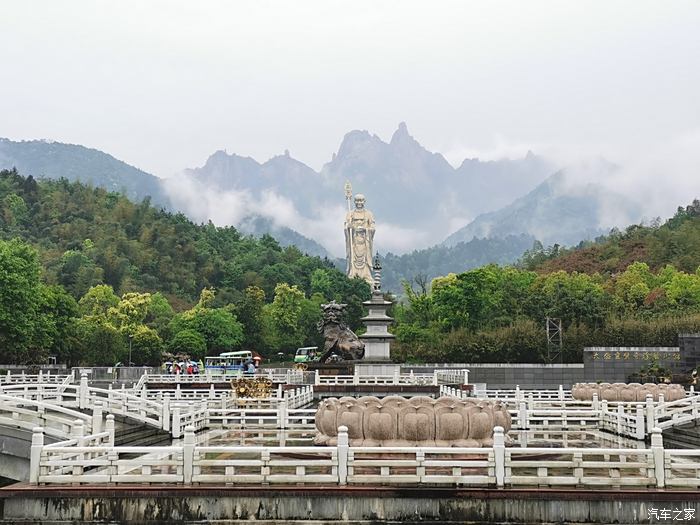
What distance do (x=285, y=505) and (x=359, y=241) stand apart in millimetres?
92150

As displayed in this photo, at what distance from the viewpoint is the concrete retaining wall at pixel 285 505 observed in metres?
13.1

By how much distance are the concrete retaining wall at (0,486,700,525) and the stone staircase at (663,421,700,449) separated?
32.9 ft

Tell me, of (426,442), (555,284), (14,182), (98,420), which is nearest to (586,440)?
(426,442)

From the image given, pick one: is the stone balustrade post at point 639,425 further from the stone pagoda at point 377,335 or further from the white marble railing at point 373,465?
the stone pagoda at point 377,335

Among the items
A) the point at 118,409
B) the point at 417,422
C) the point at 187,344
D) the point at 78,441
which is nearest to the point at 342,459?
the point at 417,422

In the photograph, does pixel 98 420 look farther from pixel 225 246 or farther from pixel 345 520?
pixel 225 246

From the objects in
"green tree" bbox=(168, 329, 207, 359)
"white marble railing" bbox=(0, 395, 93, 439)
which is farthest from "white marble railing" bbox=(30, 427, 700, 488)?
"green tree" bbox=(168, 329, 207, 359)

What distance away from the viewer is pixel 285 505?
13297 millimetres

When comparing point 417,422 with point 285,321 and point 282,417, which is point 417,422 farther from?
point 285,321

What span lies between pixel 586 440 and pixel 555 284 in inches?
2043

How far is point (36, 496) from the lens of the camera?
1344cm

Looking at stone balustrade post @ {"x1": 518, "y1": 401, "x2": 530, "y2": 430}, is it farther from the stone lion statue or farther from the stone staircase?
the stone lion statue

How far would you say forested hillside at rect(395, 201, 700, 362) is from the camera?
185 ft

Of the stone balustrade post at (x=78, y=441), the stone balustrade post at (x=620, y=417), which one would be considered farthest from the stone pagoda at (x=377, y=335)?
the stone balustrade post at (x=78, y=441)
